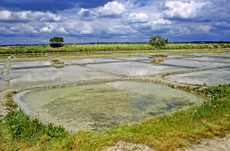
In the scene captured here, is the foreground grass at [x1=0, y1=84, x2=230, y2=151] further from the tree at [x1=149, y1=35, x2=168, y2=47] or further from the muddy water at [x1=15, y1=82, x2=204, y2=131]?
the tree at [x1=149, y1=35, x2=168, y2=47]

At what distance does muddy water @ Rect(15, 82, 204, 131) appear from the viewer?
18.6 ft

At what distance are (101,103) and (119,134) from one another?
3.02 meters

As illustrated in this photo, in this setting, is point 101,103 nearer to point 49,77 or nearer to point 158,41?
point 49,77

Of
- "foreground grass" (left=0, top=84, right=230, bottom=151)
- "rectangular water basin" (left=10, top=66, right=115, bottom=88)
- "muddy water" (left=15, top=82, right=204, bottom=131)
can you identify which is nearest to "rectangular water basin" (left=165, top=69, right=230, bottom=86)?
"muddy water" (left=15, top=82, right=204, bottom=131)

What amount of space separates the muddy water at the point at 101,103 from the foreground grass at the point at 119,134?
92cm

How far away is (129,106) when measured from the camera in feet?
22.3

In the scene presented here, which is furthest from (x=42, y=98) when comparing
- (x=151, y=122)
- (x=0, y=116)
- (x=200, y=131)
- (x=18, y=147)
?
(x=200, y=131)

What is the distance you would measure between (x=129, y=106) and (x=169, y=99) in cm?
194

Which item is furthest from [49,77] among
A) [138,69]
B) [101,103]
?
[138,69]

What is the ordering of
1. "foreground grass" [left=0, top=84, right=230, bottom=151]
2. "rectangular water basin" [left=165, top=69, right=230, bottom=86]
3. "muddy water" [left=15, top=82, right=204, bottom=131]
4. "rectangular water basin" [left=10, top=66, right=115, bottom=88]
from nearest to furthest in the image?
1. "foreground grass" [left=0, top=84, right=230, bottom=151]
2. "muddy water" [left=15, top=82, right=204, bottom=131]
3. "rectangular water basin" [left=10, top=66, right=115, bottom=88]
4. "rectangular water basin" [left=165, top=69, right=230, bottom=86]

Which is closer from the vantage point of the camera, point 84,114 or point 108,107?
point 84,114

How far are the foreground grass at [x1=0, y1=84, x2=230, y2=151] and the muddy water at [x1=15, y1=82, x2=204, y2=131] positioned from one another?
0.92 metres

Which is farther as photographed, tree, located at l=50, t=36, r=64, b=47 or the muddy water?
tree, located at l=50, t=36, r=64, b=47

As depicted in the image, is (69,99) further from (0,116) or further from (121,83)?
(121,83)
